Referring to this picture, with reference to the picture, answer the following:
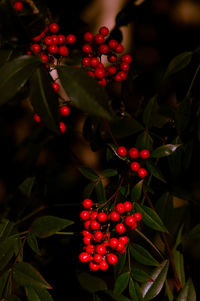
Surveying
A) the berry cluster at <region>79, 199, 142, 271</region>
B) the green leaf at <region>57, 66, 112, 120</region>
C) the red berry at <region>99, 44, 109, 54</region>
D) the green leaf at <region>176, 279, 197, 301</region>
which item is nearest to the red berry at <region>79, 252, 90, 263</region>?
the berry cluster at <region>79, 199, 142, 271</region>

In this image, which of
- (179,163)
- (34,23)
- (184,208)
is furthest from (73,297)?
(34,23)

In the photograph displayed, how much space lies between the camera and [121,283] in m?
0.62

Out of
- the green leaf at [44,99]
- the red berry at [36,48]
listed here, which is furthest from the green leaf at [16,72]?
the red berry at [36,48]

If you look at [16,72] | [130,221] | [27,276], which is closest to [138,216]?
[130,221]

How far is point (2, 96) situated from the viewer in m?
0.41

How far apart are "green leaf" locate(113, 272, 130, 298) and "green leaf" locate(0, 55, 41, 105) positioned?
1.41 ft

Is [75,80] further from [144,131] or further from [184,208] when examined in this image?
[184,208]

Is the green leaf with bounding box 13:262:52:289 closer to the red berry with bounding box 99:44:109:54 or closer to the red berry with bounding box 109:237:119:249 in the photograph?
the red berry with bounding box 109:237:119:249

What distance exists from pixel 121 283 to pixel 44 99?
1.35 feet

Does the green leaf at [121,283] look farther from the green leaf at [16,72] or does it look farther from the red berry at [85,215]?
the green leaf at [16,72]

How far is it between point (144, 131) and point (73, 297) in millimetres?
602

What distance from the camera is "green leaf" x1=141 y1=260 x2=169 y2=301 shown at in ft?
2.05

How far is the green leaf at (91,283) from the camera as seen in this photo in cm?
79

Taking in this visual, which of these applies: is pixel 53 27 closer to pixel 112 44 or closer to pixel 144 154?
pixel 112 44
